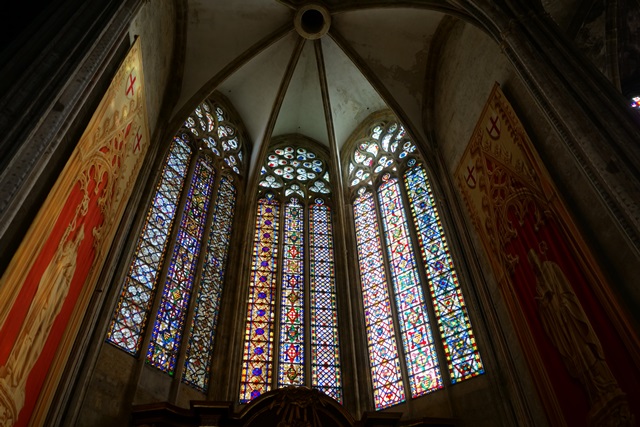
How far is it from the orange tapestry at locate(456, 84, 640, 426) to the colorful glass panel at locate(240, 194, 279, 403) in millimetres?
4360

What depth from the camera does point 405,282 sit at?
1059 cm

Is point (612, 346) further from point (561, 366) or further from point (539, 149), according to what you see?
point (539, 149)

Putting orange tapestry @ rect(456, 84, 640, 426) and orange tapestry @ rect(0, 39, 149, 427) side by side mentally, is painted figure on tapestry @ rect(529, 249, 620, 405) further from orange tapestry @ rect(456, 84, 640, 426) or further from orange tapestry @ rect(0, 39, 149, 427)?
orange tapestry @ rect(0, 39, 149, 427)

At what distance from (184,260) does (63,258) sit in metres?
4.08

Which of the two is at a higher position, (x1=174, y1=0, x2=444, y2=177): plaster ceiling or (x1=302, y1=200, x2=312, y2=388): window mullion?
(x1=174, y1=0, x2=444, y2=177): plaster ceiling

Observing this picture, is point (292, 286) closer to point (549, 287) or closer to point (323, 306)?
point (323, 306)

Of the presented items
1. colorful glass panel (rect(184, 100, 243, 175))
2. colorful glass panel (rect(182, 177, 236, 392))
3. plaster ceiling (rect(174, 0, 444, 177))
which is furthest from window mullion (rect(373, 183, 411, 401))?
colorful glass panel (rect(184, 100, 243, 175))

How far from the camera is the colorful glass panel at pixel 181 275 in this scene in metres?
8.88

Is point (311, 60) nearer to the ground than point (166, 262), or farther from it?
→ farther from it

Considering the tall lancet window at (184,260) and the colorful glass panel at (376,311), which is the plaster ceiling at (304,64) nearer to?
the tall lancet window at (184,260)

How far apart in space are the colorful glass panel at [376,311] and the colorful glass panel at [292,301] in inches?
51.2

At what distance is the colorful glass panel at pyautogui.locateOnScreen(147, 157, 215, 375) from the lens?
8.88 m

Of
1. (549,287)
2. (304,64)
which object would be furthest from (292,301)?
(304,64)

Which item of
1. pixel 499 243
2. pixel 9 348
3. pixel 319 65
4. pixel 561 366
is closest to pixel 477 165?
pixel 499 243
